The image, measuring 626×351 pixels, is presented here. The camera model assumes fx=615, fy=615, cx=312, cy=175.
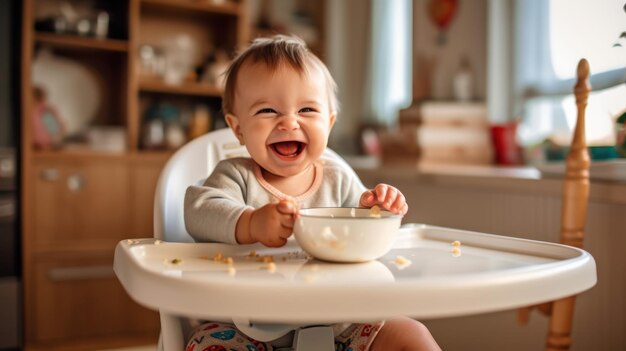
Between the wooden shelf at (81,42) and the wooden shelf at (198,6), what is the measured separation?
25cm

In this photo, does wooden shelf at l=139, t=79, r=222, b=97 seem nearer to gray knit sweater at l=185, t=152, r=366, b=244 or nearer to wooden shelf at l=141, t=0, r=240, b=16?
wooden shelf at l=141, t=0, r=240, b=16

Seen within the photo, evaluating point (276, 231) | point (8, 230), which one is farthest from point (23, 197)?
point (276, 231)

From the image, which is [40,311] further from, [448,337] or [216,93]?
[448,337]

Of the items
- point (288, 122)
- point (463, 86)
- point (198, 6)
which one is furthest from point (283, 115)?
point (198, 6)

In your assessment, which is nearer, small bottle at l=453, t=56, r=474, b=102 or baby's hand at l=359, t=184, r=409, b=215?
baby's hand at l=359, t=184, r=409, b=215

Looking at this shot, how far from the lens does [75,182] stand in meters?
2.67

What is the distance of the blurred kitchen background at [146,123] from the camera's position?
7.78ft

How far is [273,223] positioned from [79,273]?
2137mm

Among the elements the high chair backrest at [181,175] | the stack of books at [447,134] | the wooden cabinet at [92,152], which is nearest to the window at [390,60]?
the stack of books at [447,134]

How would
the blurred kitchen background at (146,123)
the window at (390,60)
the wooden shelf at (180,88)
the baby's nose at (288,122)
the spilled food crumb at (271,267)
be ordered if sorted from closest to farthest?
the spilled food crumb at (271,267) → the baby's nose at (288,122) → the blurred kitchen background at (146,123) → the wooden shelf at (180,88) → the window at (390,60)

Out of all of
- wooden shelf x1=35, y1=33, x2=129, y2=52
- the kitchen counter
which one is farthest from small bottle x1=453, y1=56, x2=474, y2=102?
wooden shelf x1=35, y1=33, x2=129, y2=52

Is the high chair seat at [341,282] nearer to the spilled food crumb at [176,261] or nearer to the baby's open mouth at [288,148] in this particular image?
the spilled food crumb at [176,261]

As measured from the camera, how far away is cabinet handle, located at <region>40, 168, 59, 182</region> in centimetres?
262

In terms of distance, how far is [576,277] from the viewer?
70 centimetres
